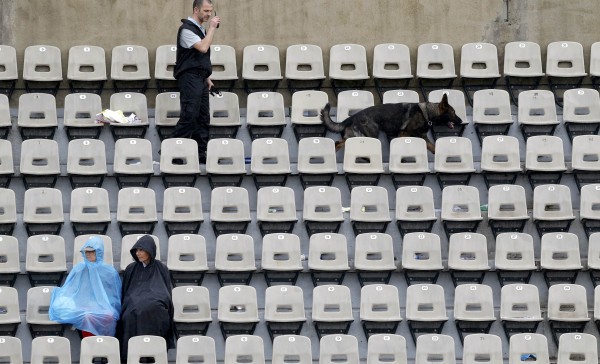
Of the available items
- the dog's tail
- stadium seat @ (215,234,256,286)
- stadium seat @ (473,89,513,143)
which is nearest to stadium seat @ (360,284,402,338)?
stadium seat @ (215,234,256,286)

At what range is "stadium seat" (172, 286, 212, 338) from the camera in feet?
43.2

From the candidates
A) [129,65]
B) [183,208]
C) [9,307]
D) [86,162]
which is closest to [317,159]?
[183,208]

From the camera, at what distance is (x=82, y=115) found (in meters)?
15.2

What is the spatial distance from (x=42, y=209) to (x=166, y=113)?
1781mm

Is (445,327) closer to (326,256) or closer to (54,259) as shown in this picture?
(326,256)

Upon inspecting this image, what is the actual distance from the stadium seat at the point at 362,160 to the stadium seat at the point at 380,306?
1614mm

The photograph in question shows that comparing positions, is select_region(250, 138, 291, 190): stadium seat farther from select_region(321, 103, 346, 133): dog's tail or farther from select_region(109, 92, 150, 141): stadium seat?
select_region(109, 92, 150, 141): stadium seat

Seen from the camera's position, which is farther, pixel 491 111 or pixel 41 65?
pixel 41 65

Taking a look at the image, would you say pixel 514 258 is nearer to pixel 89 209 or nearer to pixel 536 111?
pixel 536 111

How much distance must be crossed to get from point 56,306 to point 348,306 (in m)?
2.39

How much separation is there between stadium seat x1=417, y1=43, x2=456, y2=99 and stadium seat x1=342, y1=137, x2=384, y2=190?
140cm

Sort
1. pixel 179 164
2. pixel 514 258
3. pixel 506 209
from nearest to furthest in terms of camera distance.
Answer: pixel 514 258 < pixel 506 209 < pixel 179 164

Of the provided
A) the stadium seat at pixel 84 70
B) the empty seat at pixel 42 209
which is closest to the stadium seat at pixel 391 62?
the stadium seat at pixel 84 70

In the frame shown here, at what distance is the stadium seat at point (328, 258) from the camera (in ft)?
45.2
